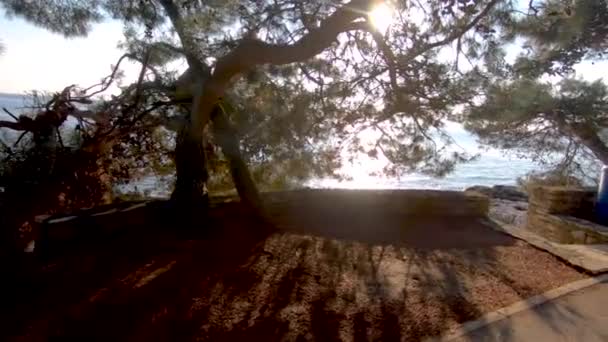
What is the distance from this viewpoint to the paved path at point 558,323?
77.4 inches

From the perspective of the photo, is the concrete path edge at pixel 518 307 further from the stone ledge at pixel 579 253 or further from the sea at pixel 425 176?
the sea at pixel 425 176

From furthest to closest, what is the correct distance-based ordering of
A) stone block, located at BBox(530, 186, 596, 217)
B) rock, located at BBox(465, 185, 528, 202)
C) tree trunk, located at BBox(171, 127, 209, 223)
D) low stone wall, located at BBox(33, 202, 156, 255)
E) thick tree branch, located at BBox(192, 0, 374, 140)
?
rock, located at BBox(465, 185, 528, 202) < stone block, located at BBox(530, 186, 596, 217) < tree trunk, located at BBox(171, 127, 209, 223) < low stone wall, located at BBox(33, 202, 156, 255) < thick tree branch, located at BBox(192, 0, 374, 140)

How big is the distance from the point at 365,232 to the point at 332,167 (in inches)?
78.6

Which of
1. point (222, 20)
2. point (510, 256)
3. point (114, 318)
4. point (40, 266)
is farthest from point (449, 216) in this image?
point (40, 266)

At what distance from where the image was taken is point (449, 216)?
4.56 meters

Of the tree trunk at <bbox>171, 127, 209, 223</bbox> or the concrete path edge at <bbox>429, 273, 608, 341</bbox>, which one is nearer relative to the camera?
the concrete path edge at <bbox>429, 273, 608, 341</bbox>

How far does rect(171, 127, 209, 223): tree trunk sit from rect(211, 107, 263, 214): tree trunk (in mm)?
368

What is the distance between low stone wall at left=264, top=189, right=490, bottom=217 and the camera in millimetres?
4500

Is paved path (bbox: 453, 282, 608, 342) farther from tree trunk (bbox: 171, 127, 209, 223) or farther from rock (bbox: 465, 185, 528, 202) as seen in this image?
rock (bbox: 465, 185, 528, 202)

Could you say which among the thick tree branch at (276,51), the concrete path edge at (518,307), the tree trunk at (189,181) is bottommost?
the concrete path edge at (518,307)

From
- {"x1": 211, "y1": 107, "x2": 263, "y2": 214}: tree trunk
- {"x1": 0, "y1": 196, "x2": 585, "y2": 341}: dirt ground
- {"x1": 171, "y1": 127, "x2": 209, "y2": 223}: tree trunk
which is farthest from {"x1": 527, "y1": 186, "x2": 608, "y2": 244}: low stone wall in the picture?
{"x1": 171, "y1": 127, "x2": 209, "y2": 223}: tree trunk

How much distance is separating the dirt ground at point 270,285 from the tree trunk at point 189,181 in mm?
225

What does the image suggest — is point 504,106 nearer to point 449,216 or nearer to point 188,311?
point 449,216

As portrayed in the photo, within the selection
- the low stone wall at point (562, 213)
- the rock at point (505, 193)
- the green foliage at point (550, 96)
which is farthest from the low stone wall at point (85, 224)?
the rock at point (505, 193)
